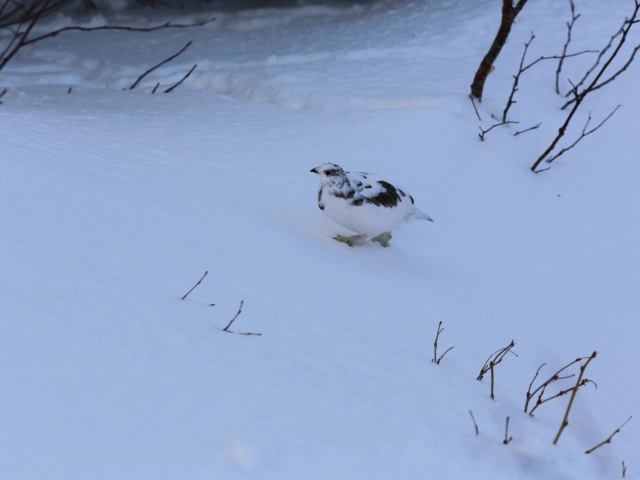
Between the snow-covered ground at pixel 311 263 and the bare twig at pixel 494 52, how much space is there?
0.14 metres

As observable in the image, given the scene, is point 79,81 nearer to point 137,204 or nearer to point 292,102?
point 292,102

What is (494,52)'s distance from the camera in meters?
5.64

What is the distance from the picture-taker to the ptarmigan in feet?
11.9

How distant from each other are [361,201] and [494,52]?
2660 millimetres

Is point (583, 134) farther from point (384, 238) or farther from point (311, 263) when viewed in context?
point (311, 263)

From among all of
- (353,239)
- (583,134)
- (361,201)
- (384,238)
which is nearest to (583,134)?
(583,134)

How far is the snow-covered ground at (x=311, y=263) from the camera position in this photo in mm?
1708

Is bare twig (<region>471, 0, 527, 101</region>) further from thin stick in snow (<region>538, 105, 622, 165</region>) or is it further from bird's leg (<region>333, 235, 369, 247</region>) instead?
bird's leg (<region>333, 235, 369, 247</region>)

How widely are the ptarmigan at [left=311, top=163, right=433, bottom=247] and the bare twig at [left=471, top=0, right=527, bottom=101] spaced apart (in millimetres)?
2206

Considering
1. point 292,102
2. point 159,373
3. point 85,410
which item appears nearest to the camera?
point 85,410

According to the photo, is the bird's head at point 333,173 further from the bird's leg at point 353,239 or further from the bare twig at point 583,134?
the bare twig at point 583,134

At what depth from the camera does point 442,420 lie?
2135 mm

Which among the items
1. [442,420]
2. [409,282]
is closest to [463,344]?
[409,282]

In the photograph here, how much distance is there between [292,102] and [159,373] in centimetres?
432
